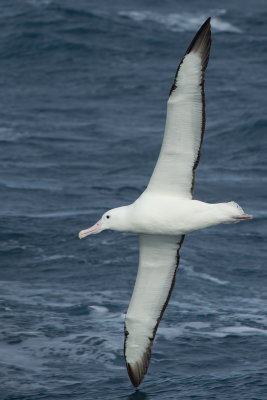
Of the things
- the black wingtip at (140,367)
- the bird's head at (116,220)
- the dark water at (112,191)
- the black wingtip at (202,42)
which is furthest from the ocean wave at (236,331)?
the black wingtip at (202,42)

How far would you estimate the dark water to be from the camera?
705 inches

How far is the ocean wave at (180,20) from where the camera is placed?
128ft

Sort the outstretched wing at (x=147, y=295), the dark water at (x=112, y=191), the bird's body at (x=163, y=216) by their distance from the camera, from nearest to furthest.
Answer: the bird's body at (x=163, y=216) → the outstretched wing at (x=147, y=295) → the dark water at (x=112, y=191)

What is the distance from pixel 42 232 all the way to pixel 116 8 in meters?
18.8

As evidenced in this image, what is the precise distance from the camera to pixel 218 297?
20.7m

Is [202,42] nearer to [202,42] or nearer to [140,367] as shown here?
[202,42]

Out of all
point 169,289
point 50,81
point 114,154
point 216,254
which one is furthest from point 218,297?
point 50,81

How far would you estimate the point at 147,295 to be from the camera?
627 inches

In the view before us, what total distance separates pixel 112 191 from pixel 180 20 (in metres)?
15.5

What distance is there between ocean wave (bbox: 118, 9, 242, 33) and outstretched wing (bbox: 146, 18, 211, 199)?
2447 centimetres

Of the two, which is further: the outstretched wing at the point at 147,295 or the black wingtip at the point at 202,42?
the outstretched wing at the point at 147,295

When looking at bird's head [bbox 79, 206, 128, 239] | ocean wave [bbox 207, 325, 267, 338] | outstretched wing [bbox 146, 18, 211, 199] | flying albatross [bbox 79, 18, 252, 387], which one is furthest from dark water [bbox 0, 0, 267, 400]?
outstretched wing [bbox 146, 18, 211, 199]

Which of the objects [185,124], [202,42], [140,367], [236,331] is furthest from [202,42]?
[236,331]

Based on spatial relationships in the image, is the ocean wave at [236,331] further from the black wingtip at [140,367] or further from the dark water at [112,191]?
the black wingtip at [140,367]
